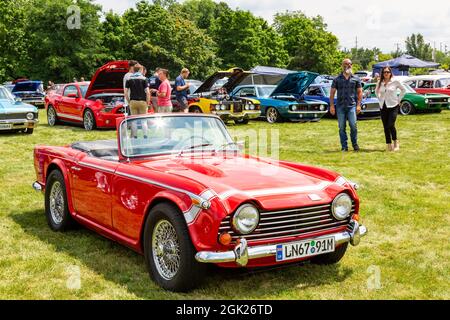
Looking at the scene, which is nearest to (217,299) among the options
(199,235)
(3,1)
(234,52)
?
(199,235)

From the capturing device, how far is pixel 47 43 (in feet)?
128

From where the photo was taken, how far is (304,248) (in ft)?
13.6

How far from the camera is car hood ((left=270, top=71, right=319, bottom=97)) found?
1750 centimetres

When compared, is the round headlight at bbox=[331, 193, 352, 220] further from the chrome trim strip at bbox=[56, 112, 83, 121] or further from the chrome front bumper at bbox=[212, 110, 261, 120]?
the chrome trim strip at bbox=[56, 112, 83, 121]

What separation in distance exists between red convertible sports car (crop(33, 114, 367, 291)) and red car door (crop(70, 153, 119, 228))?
0.03 feet

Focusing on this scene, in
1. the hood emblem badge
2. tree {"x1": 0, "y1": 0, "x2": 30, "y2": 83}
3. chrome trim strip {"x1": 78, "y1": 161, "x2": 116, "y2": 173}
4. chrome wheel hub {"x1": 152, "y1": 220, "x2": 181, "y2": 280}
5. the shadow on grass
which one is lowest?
the shadow on grass

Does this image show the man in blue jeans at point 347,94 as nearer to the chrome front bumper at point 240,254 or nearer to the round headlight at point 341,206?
the round headlight at point 341,206

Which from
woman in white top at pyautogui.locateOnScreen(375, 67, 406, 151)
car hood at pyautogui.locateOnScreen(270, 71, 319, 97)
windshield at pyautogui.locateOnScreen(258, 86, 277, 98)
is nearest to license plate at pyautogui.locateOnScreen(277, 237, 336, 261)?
woman in white top at pyautogui.locateOnScreen(375, 67, 406, 151)

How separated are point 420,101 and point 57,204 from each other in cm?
1674

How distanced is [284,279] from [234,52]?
52.9 metres

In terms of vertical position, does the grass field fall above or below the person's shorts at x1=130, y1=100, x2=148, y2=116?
below

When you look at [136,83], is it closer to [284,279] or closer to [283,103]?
[283,103]

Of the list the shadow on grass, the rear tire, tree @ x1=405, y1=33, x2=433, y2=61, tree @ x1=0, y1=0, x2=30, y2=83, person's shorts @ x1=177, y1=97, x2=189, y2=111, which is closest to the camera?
the shadow on grass

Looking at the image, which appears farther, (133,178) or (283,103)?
(283,103)
